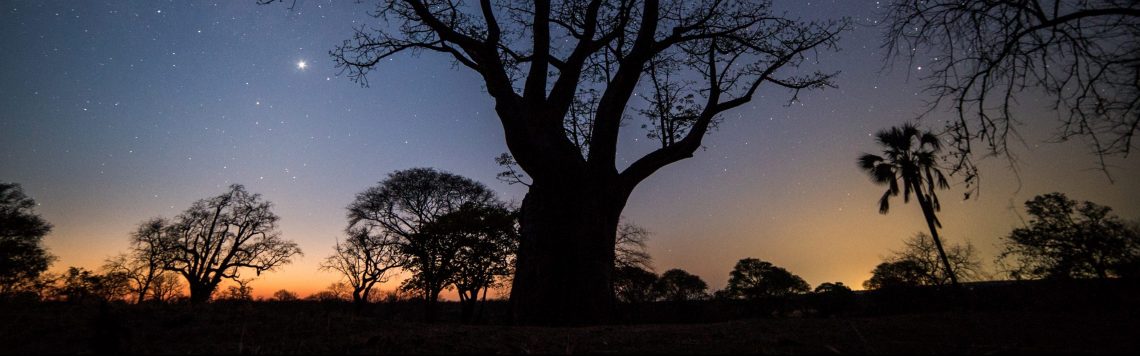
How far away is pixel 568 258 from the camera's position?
6.23 m

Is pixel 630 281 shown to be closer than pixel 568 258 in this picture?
No

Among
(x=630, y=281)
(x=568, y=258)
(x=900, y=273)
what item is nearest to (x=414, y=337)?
(x=568, y=258)

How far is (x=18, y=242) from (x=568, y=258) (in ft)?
95.3

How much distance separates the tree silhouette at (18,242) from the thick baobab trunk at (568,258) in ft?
90.4

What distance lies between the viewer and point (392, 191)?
23500 millimetres

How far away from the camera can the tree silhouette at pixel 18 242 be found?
1834 cm

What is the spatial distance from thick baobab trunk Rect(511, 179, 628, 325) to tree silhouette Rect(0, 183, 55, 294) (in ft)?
90.4

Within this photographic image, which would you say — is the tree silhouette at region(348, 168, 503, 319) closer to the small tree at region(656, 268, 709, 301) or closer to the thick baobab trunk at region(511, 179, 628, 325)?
the thick baobab trunk at region(511, 179, 628, 325)

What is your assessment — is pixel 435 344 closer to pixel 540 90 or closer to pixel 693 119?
pixel 540 90

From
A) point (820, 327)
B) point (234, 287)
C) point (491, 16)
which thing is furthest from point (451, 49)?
point (234, 287)

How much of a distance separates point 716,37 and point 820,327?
6.50 meters

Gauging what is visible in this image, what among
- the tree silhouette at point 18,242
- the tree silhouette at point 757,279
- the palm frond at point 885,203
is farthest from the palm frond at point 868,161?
the tree silhouette at point 18,242

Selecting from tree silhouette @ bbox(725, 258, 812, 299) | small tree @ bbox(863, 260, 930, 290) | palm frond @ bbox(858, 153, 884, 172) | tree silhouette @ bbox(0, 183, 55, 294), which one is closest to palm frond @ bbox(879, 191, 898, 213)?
palm frond @ bbox(858, 153, 884, 172)

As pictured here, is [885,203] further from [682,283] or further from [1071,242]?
[682,283]
